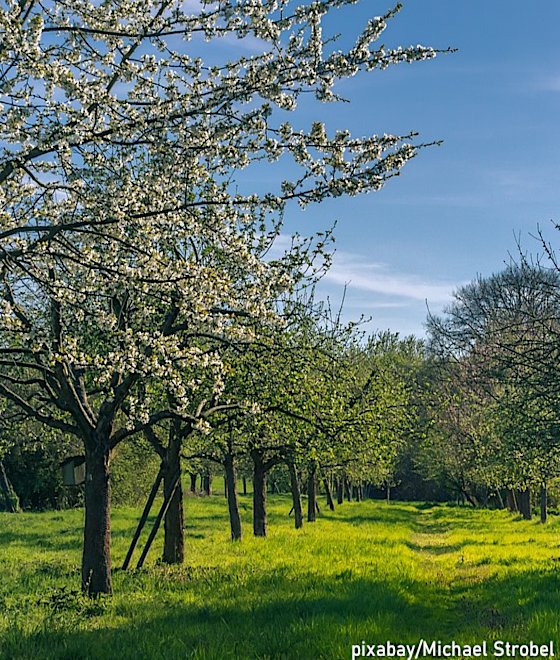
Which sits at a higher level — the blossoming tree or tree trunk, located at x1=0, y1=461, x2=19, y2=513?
the blossoming tree

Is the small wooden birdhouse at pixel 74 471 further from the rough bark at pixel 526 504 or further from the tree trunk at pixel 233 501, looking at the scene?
the rough bark at pixel 526 504

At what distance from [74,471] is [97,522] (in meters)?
3.92

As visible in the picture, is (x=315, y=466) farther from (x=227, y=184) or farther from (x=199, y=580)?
(x=227, y=184)

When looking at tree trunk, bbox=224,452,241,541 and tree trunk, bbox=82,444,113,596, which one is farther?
tree trunk, bbox=224,452,241,541

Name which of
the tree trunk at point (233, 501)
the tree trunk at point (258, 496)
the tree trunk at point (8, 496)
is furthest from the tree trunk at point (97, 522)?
the tree trunk at point (8, 496)

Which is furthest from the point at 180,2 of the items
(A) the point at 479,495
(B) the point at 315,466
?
(A) the point at 479,495

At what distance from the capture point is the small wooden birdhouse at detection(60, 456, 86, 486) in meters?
17.0

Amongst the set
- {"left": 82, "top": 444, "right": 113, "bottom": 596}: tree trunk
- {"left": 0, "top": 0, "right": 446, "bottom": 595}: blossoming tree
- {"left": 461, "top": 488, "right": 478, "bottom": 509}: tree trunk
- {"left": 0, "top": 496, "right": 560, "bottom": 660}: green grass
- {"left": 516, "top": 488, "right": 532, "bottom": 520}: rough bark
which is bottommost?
{"left": 461, "top": 488, "right": 478, "bottom": 509}: tree trunk

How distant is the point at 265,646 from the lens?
28.9ft

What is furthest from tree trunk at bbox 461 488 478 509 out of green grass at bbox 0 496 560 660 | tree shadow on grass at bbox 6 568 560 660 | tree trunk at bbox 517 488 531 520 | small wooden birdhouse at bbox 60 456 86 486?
small wooden birdhouse at bbox 60 456 86 486

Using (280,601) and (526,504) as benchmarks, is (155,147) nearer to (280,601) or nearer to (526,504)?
(280,601)

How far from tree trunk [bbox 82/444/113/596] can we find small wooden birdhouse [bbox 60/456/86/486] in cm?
324

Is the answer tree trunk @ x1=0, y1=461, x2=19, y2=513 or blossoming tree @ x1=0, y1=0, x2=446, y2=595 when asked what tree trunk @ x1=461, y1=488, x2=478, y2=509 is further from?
blossoming tree @ x1=0, y1=0, x2=446, y2=595

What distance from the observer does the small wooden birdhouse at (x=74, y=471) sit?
17.0m
